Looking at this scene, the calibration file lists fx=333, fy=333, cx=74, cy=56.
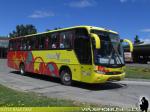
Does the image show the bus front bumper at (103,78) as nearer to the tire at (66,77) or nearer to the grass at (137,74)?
the tire at (66,77)

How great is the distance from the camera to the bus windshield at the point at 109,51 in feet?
53.9

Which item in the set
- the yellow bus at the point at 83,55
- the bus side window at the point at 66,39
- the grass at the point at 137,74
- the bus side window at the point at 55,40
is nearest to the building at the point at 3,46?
the grass at the point at 137,74

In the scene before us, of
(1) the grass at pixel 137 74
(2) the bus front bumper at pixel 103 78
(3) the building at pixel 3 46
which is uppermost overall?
(3) the building at pixel 3 46

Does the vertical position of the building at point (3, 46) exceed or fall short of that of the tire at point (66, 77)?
it exceeds it

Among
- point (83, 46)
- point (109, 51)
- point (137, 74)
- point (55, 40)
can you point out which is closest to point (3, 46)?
point (137, 74)

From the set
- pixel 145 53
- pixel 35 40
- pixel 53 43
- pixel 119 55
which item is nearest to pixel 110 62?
pixel 119 55

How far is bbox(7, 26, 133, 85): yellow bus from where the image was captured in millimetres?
16375

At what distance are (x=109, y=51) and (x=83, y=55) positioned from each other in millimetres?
1330

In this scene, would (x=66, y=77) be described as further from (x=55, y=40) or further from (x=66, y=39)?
(x=55, y=40)

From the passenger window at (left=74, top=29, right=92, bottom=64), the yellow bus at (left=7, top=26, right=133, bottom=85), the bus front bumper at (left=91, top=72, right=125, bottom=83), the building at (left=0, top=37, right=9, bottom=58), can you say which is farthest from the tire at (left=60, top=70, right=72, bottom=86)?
the building at (left=0, top=37, right=9, bottom=58)

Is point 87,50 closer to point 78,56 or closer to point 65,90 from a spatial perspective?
point 78,56

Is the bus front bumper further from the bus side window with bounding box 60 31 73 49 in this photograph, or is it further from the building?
the building

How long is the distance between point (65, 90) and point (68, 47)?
280 centimetres

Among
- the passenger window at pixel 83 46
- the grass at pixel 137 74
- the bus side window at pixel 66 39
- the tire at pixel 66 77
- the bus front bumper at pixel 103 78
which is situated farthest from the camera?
Result: the grass at pixel 137 74
